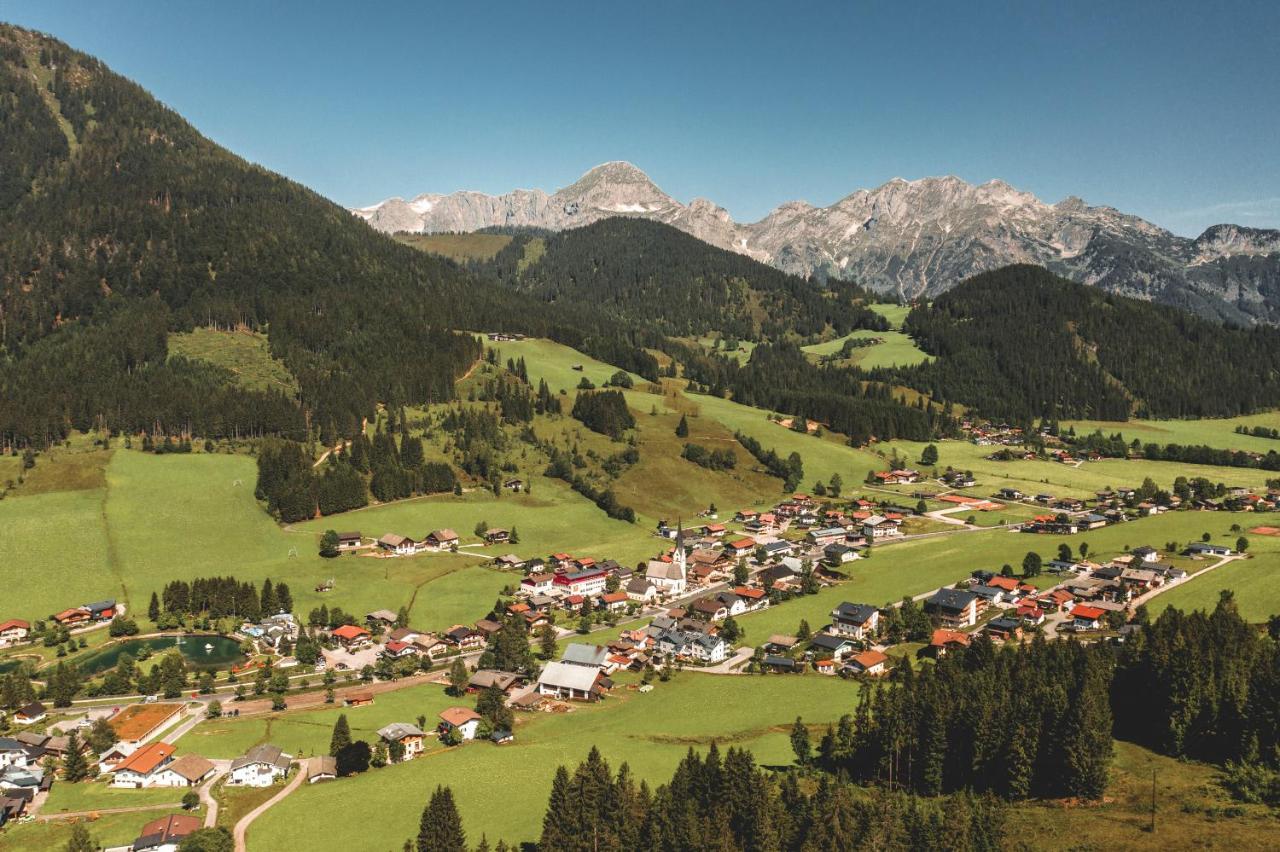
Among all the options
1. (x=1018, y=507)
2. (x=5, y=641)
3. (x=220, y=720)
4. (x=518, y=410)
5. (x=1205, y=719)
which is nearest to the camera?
(x=1205, y=719)

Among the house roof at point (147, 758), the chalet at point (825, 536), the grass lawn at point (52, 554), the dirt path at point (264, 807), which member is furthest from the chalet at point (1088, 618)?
the grass lawn at point (52, 554)

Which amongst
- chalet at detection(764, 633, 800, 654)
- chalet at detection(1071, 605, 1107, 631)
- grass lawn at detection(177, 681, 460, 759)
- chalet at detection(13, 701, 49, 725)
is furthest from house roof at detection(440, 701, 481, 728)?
chalet at detection(1071, 605, 1107, 631)

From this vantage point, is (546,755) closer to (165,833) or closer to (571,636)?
(165,833)

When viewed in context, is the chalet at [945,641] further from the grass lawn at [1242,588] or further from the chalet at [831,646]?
the grass lawn at [1242,588]

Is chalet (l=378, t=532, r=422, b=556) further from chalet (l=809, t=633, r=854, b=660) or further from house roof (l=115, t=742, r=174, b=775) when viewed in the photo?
chalet (l=809, t=633, r=854, b=660)

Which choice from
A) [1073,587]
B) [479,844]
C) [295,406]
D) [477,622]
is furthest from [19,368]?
[1073,587]

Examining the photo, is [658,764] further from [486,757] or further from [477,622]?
[477,622]
